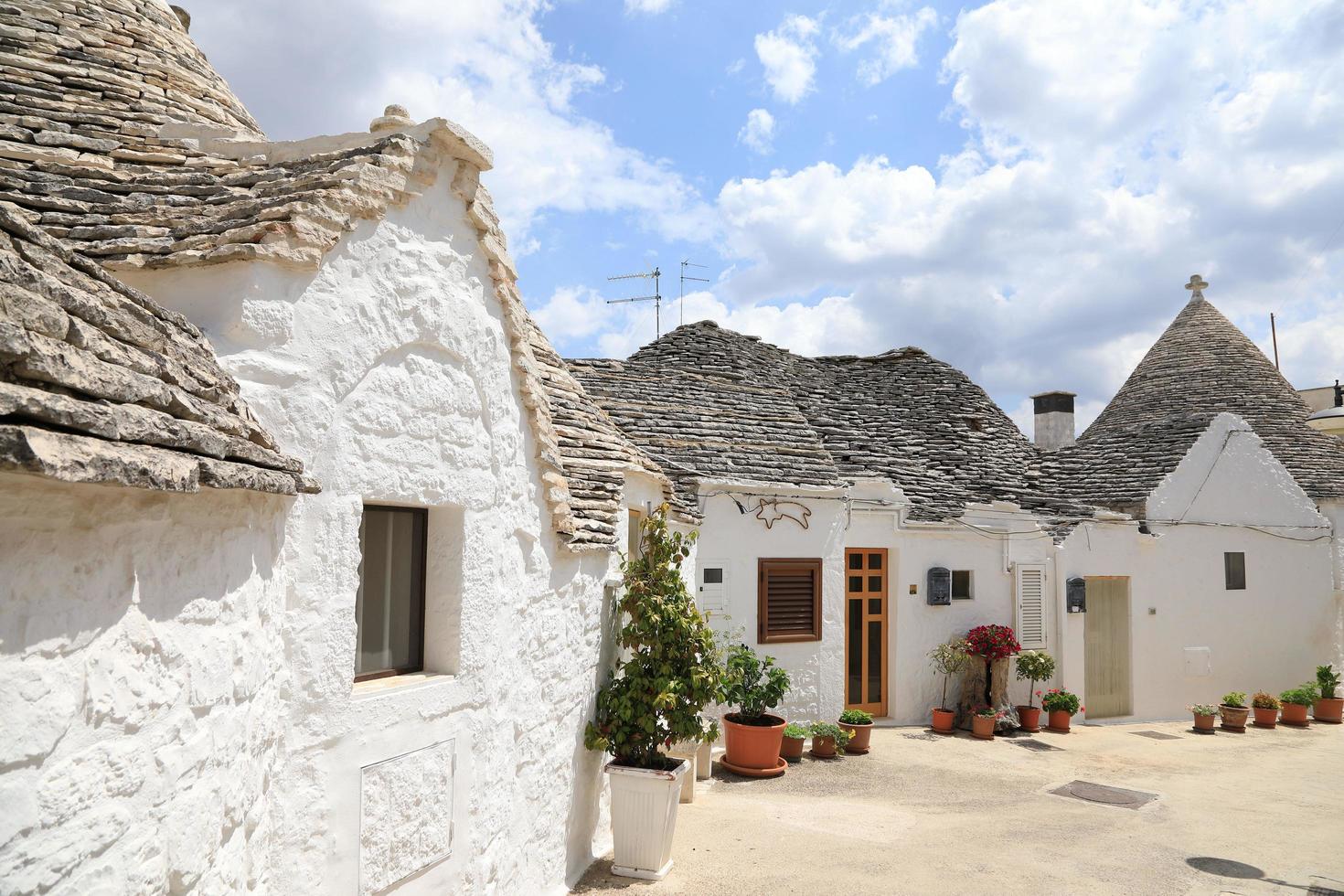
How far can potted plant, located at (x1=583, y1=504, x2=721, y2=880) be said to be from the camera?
6.94 meters

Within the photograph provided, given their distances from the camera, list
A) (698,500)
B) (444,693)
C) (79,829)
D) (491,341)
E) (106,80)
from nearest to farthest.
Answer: (79,829)
(444,693)
(491,341)
(106,80)
(698,500)

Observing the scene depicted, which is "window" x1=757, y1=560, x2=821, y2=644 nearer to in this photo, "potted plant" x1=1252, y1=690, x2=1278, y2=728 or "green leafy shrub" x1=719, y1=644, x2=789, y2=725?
"green leafy shrub" x1=719, y1=644, x2=789, y2=725

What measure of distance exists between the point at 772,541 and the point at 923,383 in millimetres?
6572

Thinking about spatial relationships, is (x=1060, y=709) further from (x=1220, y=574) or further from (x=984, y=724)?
(x=1220, y=574)

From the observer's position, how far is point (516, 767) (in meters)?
5.71

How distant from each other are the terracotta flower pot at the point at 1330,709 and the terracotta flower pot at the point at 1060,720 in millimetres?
5279

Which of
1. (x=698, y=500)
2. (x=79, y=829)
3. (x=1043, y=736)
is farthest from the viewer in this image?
(x=1043, y=736)

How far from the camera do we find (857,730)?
11.5 meters

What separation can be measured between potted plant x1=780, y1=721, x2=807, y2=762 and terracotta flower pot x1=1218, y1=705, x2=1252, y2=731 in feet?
25.8

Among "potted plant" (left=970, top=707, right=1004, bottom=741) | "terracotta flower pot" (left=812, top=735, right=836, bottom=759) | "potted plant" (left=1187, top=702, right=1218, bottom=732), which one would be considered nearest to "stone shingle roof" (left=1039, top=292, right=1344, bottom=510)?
"potted plant" (left=1187, top=702, right=1218, bottom=732)

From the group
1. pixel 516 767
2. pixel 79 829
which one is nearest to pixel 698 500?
pixel 516 767

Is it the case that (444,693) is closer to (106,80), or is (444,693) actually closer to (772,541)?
(106,80)

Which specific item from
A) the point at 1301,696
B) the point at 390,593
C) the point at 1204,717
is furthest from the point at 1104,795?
the point at 390,593

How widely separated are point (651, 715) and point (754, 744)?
142 inches
